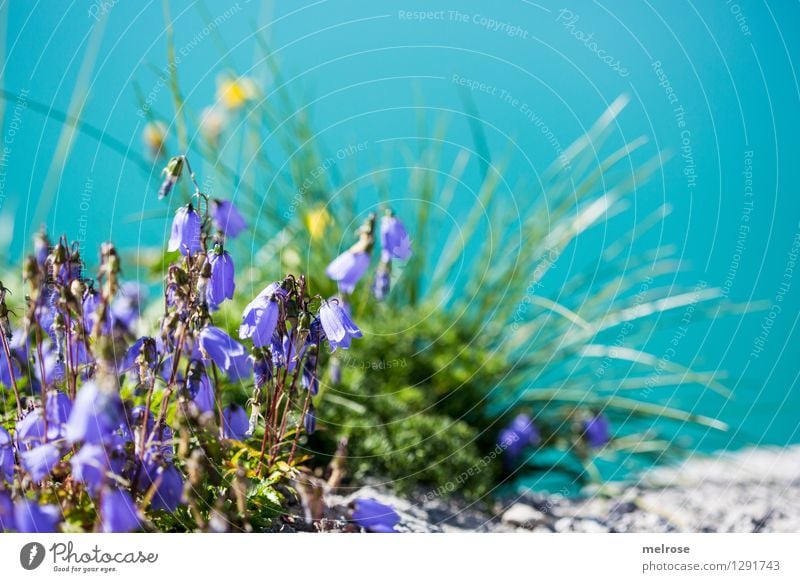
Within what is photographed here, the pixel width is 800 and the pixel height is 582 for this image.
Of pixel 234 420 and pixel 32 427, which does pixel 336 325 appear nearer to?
pixel 234 420

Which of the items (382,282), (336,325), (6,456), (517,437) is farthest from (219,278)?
(517,437)

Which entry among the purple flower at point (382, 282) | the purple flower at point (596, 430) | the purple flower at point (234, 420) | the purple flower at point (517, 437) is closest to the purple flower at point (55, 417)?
the purple flower at point (234, 420)

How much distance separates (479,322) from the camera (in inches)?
118

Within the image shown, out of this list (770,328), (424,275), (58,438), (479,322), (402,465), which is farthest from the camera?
(770,328)

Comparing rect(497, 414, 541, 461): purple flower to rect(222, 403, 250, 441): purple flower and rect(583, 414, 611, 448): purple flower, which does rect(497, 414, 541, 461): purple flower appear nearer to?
rect(583, 414, 611, 448): purple flower

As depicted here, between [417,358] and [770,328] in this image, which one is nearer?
[417,358]

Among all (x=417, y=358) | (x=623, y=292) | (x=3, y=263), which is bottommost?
(x=417, y=358)

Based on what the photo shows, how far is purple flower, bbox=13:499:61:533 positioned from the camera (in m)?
1.37

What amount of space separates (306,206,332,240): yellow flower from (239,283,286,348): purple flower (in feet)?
4.21

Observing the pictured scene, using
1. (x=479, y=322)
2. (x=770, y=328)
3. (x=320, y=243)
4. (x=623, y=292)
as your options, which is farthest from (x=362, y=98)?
(x=770, y=328)

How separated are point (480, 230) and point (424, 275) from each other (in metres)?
0.27

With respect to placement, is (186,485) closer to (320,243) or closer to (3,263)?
(320,243)

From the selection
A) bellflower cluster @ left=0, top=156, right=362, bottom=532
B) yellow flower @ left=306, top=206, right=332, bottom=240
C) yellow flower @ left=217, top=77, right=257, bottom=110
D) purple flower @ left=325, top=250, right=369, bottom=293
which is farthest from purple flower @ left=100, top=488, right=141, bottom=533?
yellow flower @ left=217, top=77, right=257, bottom=110

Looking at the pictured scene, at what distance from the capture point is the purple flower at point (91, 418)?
1.24 meters
